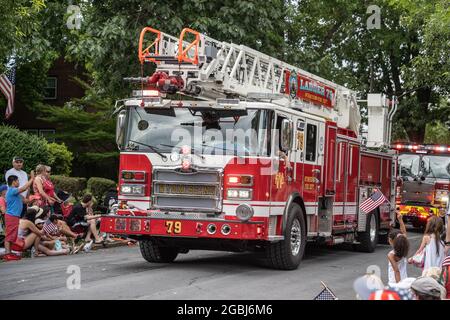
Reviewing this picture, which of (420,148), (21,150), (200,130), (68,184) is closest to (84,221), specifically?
(200,130)

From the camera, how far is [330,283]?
1166 centimetres

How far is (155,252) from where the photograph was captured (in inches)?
528

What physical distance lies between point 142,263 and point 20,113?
2835 centimetres

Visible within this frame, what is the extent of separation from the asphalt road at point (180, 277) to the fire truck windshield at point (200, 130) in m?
1.89

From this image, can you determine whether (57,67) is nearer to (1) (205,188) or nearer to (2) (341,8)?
(2) (341,8)

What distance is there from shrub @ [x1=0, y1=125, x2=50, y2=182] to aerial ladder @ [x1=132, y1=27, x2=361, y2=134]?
12831 mm

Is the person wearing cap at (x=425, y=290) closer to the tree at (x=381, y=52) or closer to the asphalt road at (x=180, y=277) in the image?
the asphalt road at (x=180, y=277)

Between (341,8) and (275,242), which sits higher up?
(341,8)

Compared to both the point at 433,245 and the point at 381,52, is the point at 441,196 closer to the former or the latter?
the point at 381,52

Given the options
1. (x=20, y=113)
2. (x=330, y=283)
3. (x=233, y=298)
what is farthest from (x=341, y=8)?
(x=233, y=298)

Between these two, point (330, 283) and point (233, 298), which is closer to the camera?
point (233, 298)

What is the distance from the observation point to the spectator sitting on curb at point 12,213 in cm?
1379

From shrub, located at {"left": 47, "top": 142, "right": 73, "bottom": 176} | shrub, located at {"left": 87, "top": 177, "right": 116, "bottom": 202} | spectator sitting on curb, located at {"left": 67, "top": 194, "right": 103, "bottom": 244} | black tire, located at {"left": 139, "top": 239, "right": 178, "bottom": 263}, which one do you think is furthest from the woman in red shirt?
shrub, located at {"left": 47, "top": 142, "right": 73, "bottom": 176}

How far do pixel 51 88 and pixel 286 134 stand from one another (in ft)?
101
